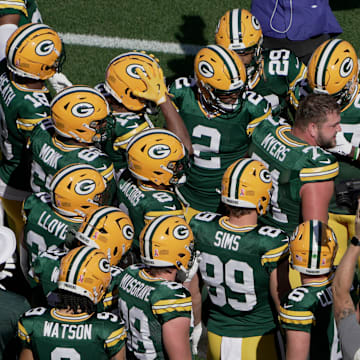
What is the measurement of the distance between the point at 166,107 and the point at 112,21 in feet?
15.9

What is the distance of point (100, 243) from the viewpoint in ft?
18.3

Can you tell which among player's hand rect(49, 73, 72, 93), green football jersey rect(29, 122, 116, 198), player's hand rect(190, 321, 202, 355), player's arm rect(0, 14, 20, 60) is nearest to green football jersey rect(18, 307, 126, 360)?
player's hand rect(190, 321, 202, 355)

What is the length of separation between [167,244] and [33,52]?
270 centimetres

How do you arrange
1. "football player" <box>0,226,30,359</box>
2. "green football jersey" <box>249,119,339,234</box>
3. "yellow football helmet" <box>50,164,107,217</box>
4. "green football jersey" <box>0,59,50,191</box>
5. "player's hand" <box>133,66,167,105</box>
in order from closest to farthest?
"football player" <box>0,226,30,359</box>, "green football jersey" <box>249,119,339,234</box>, "yellow football helmet" <box>50,164,107,217</box>, "player's hand" <box>133,66,167,105</box>, "green football jersey" <box>0,59,50,191</box>

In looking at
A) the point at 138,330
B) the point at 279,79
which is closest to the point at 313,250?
the point at 138,330

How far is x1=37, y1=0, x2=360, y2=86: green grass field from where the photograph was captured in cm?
1053

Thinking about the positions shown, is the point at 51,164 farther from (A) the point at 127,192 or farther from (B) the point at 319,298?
(B) the point at 319,298

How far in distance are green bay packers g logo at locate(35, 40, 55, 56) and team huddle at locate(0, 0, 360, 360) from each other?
0.01m

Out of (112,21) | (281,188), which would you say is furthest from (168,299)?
(112,21)

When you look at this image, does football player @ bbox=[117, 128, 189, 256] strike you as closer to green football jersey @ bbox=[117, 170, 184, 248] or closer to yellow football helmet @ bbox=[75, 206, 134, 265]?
green football jersey @ bbox=[117, 170, 184, 248]

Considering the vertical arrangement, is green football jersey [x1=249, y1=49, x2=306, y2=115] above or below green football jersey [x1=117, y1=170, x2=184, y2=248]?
above

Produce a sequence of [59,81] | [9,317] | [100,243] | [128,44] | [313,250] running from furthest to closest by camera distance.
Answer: [128,44] → [59,81] → [100,243] → [9,317] → [313,250]

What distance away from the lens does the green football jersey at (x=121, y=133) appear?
21.9 ft

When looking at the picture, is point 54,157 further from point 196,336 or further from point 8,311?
point 196,336
